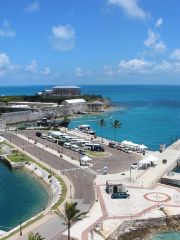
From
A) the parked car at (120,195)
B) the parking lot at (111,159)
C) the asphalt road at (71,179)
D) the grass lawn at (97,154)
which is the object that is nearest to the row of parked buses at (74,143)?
the parking lot at (111,159)

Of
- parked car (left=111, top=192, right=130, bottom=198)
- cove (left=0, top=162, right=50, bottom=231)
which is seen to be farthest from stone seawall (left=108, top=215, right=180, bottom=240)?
cove (left=0, top=162, right=50, bottom=231)

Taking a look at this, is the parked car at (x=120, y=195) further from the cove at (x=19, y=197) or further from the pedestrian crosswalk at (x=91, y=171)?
the pedestrian crosswalk at (x=91, y=171)

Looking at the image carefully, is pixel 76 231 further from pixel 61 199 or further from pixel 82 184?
pixel 82 184

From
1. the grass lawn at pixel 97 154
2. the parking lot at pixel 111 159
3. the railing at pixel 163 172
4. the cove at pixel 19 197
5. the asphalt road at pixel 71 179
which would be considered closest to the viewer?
the asphalt road at pixel 71 179

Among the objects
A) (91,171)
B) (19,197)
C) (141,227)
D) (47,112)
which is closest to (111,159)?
(91,171)

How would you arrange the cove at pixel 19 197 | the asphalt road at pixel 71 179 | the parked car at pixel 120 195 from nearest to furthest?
the asphalt road at pixel 71 179, the cove at pixel 19 197, the parked car at pixel 120 195

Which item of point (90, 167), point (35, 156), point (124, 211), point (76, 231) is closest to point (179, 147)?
point (90, 167)

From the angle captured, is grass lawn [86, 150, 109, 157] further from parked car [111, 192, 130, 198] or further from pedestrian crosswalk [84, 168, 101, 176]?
parked car [111, 192, 130, 198]
